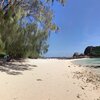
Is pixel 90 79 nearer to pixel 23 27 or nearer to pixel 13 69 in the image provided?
pixel 13 69

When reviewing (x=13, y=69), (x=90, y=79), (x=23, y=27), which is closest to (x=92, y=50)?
(x=23, y=27)

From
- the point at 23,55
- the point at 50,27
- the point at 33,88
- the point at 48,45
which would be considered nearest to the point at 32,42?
the point at 23,55

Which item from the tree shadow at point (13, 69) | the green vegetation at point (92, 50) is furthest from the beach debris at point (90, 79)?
the green vegetation at point (92, 50)

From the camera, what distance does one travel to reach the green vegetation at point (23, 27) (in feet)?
74.5

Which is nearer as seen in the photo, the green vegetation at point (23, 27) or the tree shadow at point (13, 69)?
the tree shadow at point (13, 69)

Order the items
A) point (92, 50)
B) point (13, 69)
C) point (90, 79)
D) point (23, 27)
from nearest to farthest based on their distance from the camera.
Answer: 1. point (90, 79)
2. point (13, 69)
3. point (23, 27)
4. point (92, 50)

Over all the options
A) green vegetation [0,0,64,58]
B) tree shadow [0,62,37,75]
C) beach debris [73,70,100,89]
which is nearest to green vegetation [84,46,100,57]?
green vegetation [0,0,64,58]

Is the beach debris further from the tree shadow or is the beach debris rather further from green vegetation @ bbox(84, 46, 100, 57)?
green vegetation @ bbox(84, 46, 100, 57)

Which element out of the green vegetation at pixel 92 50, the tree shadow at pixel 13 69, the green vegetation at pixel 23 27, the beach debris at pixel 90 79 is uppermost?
the green vegetation at pixel 92 50

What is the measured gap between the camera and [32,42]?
3641cm

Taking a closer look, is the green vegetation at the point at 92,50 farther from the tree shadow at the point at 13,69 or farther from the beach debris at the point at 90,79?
the beach debris at the point at 90,79

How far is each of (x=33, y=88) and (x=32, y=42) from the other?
2511cm

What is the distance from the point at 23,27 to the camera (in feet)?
106

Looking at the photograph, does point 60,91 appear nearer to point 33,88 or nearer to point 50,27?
point 33,88
